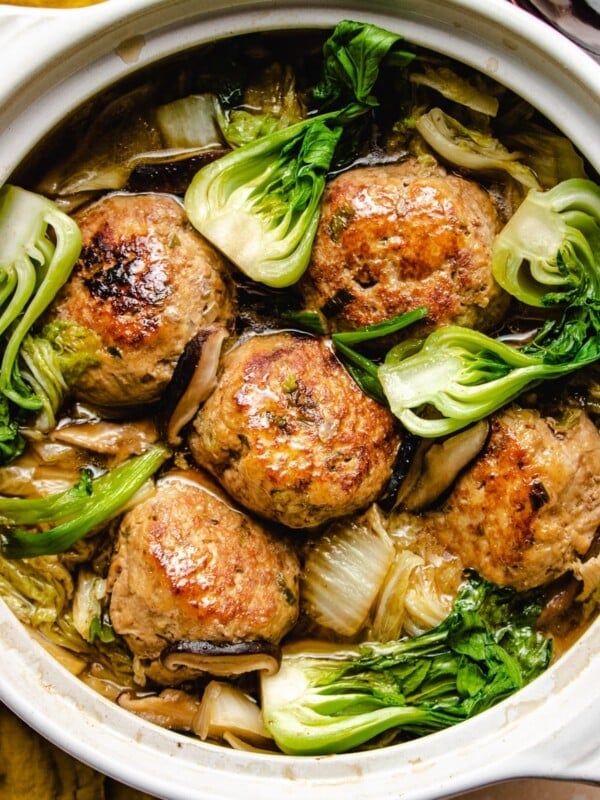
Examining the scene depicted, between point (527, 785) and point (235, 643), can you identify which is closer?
point (235, 643)

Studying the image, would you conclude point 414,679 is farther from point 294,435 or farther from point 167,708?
point 294,435

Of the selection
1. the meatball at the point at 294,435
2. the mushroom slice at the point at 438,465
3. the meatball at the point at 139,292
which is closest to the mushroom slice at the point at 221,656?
the meatball at the point at 294,435

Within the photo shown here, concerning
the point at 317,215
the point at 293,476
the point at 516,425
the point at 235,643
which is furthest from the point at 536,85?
the point at 235,643

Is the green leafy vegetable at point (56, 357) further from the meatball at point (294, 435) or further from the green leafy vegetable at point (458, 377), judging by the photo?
the green leafy vegetable at point (458, 377)

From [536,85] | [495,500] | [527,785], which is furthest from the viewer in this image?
[527,785]

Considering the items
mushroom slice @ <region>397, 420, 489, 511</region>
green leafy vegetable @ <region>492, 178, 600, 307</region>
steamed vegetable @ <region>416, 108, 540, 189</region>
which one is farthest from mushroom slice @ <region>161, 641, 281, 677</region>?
steamed vegetable @ <region>416, 108, 540, 189</region>

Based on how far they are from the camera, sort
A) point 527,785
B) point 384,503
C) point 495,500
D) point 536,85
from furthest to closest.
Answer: point 527,785, point 384,503, point 495,500, point 536,85

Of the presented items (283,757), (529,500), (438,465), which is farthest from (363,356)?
(283,757)

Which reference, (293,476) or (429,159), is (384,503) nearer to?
(293,476)
